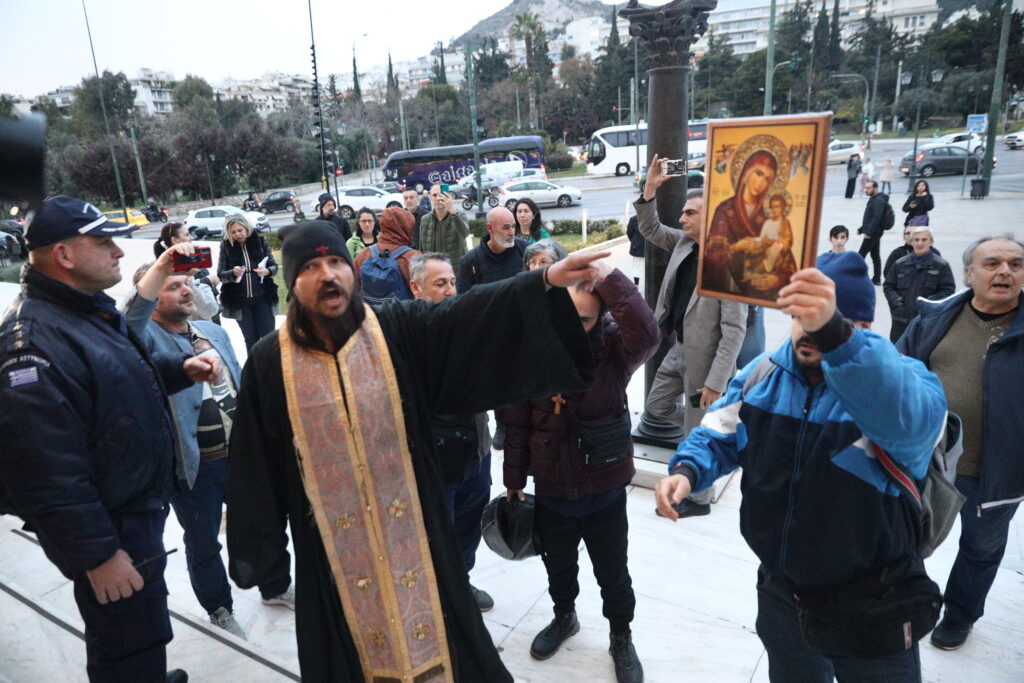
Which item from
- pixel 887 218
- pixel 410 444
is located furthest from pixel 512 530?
pixel 887 218

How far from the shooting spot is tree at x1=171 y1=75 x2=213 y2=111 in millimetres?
56531

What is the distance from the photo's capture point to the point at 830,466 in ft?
5.65

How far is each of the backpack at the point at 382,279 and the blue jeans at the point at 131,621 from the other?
9.22ft

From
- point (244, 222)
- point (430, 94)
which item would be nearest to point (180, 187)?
point (430, 94)

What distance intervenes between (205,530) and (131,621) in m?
0.94

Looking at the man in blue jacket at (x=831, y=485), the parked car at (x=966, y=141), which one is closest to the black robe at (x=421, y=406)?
the man in blue jacket at (x=831, y=485)

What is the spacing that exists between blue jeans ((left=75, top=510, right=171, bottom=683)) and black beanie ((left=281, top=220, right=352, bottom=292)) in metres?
1.01

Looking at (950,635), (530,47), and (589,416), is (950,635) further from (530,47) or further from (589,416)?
(530,47)

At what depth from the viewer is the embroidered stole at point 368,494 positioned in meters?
1.93

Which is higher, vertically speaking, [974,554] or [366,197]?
[366,197]

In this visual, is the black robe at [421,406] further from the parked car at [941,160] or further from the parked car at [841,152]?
the parked car at [841,152]

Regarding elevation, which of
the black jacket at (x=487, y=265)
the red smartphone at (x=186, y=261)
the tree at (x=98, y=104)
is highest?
the tree at (x=98, y=104)

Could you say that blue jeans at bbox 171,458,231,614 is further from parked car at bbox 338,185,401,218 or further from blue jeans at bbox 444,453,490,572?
parked car at bbox 338,185,401,218

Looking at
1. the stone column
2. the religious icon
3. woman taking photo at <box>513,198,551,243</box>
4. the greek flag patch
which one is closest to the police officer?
the greek flag patch
